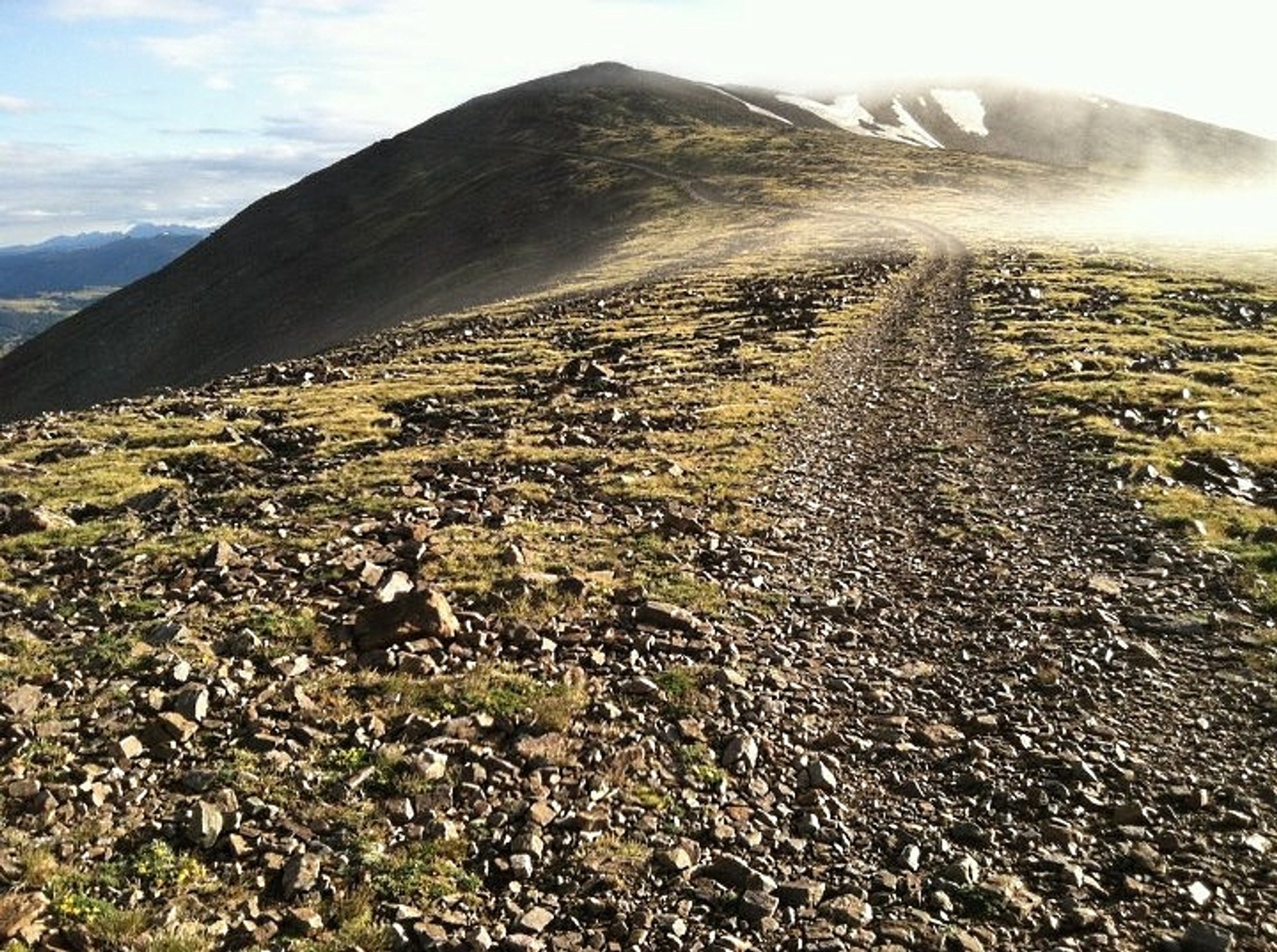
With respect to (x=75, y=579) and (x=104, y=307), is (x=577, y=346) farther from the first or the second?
(x=104, y=307)

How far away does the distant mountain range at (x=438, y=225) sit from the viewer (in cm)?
10031

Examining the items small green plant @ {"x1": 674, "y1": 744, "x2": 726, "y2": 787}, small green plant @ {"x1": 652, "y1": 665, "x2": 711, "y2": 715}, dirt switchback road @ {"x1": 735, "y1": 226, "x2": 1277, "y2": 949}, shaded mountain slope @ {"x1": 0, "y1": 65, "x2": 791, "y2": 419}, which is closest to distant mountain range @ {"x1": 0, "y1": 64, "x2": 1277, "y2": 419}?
shaded mountain slope @ {"x1": 0, "y1": 65, "x2": 791, "y2": 419}

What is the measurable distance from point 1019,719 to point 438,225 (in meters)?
124

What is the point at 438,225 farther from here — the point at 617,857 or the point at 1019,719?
the point at 617,857

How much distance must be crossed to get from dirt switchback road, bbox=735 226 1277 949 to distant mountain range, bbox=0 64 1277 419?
58.2 meters

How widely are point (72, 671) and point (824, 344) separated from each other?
108ft

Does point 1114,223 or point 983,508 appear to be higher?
point 1114,223

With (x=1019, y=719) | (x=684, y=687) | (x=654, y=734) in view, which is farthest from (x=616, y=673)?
(x=1019, y=719)

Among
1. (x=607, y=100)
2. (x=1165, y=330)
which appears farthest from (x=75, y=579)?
(x=607, y=100)

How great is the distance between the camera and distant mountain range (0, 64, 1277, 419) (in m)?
100

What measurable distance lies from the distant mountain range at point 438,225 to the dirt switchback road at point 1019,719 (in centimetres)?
5820

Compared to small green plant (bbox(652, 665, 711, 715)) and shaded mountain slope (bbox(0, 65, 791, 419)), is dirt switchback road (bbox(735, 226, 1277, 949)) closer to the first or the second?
small green plant (bbox(652, 665, 711, 715))

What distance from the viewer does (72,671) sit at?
1199 centimetres

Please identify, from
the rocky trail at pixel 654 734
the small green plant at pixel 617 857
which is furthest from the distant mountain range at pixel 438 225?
the small green plant at pixel 617 857
